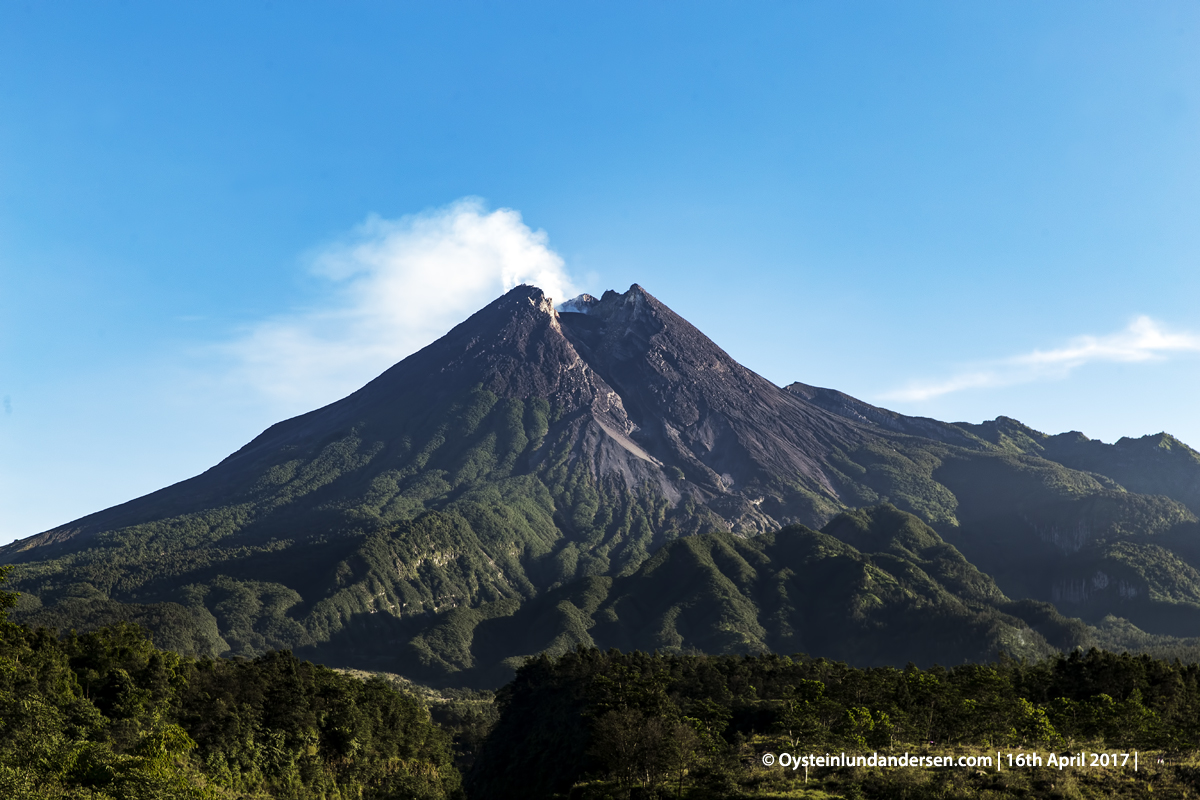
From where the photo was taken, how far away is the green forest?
5653 cm

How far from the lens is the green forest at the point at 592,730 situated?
5653 centimetres

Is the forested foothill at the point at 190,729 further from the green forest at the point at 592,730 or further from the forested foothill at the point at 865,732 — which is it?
the forested foothill at the point at 865,732

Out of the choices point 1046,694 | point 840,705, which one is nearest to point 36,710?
point 840,705

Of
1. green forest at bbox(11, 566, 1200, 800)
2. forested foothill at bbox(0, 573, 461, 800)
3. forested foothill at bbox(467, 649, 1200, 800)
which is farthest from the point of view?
forested foothill at bbox(467, 649, 1200, 800)

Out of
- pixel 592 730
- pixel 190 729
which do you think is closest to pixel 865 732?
pixel 592 730

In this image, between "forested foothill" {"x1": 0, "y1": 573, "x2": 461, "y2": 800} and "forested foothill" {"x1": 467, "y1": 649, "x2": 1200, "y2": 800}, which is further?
"forested foothill" {"x1": 467, "y1": 649, "x2": 1200, "y2": 800}

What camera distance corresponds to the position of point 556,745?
9269 centimetres

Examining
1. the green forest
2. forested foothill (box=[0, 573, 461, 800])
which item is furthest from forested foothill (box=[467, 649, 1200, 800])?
forested foothill (box=[0, 573, 461, 800])

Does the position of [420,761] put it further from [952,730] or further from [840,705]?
[952,730]

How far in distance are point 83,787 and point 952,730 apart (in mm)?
62797

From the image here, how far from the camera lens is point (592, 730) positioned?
80938 mm

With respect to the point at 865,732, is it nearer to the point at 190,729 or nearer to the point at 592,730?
the point at 592,730

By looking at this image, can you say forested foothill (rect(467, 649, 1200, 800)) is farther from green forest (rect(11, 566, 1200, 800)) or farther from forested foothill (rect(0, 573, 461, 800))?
forested foothill (rect(0, 573, 461, 800))

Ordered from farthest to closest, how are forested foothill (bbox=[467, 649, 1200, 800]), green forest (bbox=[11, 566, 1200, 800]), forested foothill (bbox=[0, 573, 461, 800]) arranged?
forested foothill (bbox=[467, 649, 1200, 800])
green forest (bbox=[11, 566, 1200, 800])
forested foothill (bbox=[0, 573, 461, 800])
